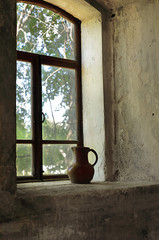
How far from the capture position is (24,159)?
2490mm

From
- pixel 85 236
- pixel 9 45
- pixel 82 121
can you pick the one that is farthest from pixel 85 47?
pixel 85 236

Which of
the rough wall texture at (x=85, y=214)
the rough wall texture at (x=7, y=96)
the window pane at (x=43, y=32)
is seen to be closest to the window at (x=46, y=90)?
the window pane at (x=43, y=32)

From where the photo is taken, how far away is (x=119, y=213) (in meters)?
2.05

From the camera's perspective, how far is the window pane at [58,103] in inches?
103

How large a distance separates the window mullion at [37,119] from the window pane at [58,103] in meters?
0.05

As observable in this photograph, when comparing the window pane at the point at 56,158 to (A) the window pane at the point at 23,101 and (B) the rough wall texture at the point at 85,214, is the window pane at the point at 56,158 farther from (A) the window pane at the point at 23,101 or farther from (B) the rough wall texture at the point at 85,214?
(B) the rough wall texture at the point at 85,214

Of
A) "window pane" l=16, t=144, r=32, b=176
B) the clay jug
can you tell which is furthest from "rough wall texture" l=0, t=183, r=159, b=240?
"window pane" l=16, t=144, r=32, b=176

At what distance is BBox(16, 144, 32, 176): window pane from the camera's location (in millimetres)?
2467

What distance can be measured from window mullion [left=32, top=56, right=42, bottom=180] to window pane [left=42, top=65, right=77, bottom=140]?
53 millimetres

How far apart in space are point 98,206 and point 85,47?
4.56 feet

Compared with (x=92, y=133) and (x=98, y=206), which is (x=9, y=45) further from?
(x=92, y=133)

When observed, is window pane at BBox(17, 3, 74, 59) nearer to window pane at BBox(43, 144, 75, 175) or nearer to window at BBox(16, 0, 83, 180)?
window at BBox(16, 0, 83, 180)

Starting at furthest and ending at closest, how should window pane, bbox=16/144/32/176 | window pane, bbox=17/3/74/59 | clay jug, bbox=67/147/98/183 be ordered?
1. window pane, bbox=17/3/74/59
2. window pane, bbox=16/144/32/176
3. clay jug, bbox=67/147/98/183

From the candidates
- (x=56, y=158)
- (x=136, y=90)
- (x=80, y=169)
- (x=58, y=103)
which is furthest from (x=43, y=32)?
(x=80, y=169)
